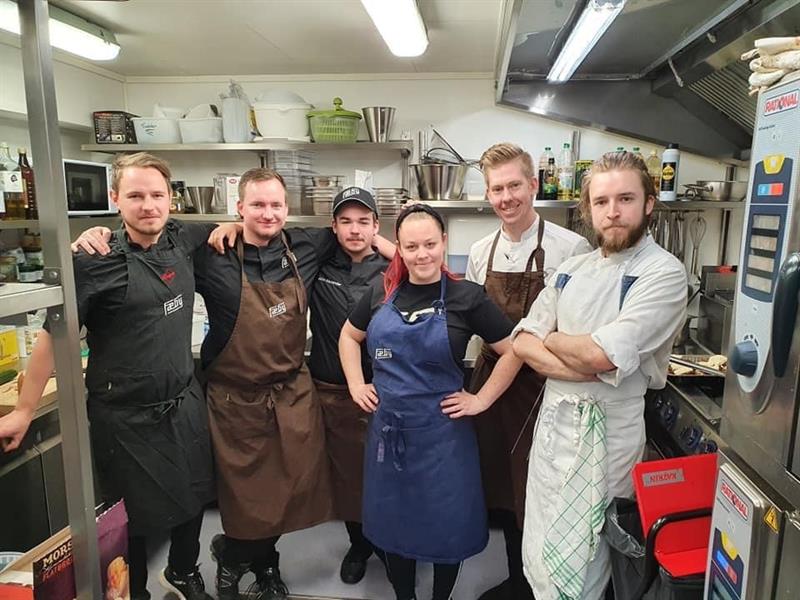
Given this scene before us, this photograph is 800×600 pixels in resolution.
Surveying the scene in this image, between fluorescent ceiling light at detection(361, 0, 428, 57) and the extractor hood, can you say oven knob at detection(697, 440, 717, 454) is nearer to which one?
the extractor hood

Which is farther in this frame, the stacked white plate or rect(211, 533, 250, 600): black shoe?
the stacked white plate

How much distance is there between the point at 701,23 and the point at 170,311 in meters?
1.91

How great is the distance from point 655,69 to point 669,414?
1.72 m

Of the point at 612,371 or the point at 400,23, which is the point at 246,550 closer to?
the point at 612,371

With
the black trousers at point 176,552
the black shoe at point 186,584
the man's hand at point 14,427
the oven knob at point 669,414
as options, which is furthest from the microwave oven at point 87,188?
the oven knob at point 669,414

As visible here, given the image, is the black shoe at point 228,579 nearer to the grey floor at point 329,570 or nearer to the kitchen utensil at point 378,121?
the grey floor at point 329,570

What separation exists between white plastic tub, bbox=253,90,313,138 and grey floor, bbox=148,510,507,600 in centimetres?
195

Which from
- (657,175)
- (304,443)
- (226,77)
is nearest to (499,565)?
(304,443)

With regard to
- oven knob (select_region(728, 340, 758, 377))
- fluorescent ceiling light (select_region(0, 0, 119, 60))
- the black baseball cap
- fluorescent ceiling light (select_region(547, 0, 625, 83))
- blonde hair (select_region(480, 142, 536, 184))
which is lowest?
oven knob (select_region(728, 340, 758, 377))

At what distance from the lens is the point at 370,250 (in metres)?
2.09

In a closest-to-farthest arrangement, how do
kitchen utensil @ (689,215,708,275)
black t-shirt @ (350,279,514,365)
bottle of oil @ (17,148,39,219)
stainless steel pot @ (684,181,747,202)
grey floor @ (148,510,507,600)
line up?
black t-shirt @ (350,279,514,365) < grey floor @ (148,510,507,600) < bottle of oil @ (17,148,39,219) < stainless steel pot @ (684,181,747,202) < kitchen utensil @ (689,215,708,275)

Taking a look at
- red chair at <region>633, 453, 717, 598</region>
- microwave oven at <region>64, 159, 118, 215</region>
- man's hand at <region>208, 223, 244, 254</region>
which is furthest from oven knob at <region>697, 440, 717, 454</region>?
microwave oven at <region>64, 159, 118, 215</region>

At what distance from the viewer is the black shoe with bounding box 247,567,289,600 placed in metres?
2.06

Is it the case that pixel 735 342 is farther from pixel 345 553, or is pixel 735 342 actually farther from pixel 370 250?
pixel 345 553
